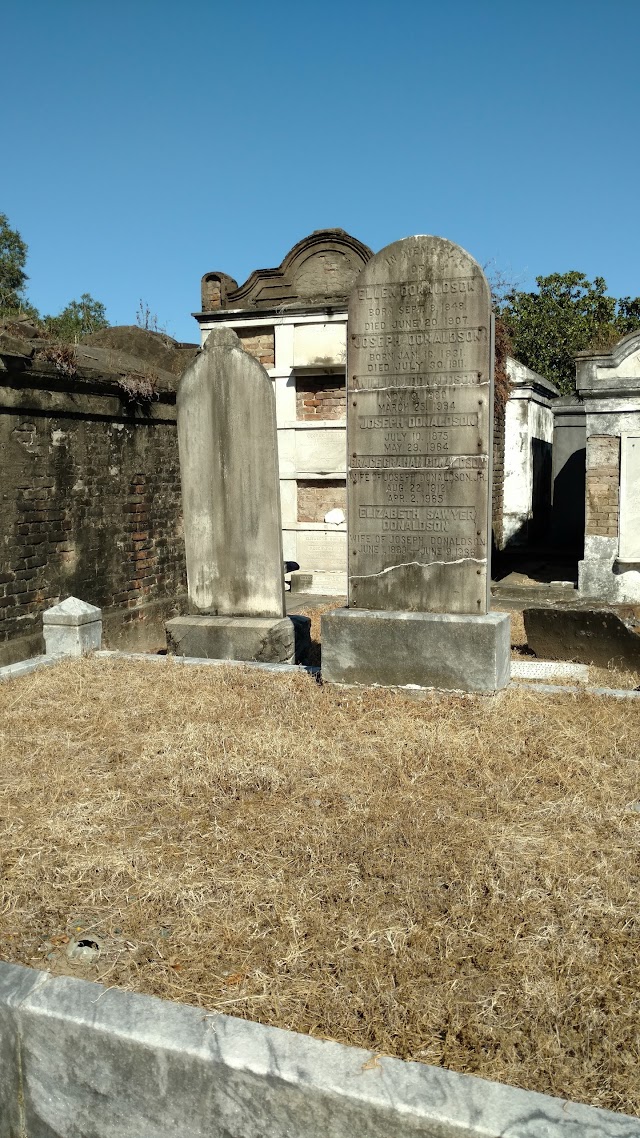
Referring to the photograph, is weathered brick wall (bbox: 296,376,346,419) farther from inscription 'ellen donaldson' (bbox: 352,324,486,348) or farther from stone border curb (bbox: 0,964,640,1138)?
stone border curb (bbox: 0,964,640,1138)

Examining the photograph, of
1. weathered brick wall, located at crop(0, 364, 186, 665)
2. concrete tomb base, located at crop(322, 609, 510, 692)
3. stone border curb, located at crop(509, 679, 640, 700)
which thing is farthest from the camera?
weathered brick wall, located at crop(0, 364, 186, 665)

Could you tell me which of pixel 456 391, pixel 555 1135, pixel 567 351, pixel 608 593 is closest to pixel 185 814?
pixel 555 1135

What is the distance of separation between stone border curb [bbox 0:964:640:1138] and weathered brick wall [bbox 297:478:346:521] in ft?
31.5

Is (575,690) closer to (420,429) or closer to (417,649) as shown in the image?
(417,649)

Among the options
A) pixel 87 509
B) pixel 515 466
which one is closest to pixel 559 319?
pixel 515 466

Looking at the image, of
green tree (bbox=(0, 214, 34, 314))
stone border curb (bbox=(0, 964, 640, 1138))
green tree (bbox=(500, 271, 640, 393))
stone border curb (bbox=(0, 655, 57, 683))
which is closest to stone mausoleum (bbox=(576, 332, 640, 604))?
stone border curb (bbox=(0, 655, 57, 683))

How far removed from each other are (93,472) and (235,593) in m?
2.92

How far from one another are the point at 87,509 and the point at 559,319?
87.0ft

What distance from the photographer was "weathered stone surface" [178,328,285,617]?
6559 mm

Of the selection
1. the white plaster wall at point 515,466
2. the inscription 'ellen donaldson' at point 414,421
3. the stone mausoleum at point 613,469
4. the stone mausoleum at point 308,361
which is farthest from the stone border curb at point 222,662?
the white plaster wall at point 515,466

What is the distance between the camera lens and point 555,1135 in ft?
5.83

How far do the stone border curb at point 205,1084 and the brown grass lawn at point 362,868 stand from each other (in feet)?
0.32

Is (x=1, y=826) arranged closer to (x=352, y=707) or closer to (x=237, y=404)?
(x=352, y=707)

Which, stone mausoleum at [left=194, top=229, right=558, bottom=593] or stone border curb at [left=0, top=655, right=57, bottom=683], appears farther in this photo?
stone mausoleum at [left=194, top=229, right=558, bottom=593]
